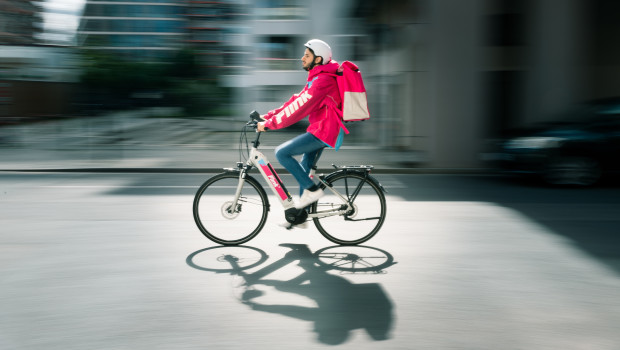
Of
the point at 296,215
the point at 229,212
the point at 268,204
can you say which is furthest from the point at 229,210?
the point at 296,215

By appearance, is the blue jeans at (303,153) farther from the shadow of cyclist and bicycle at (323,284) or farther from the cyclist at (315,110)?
the shadow of cyclist and bicycle at (323,284)

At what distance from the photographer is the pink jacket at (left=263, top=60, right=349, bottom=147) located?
5215 mm

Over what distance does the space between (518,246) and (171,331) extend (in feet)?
11.6

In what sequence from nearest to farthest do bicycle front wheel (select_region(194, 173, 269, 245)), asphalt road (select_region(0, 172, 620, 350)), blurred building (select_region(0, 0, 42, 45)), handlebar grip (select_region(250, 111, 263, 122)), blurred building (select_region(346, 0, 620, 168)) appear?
asphalt road (select_region(0, 172, 620, 350)) < handlebar grip (select_region(250, 111, 263, 122)) < bicycle front wheel (select_region(194, 173, 269, 245)) < blurred building (select_region(346, 0, 620, 168)) < blurred building (select_region(0, 0, 42, 45))

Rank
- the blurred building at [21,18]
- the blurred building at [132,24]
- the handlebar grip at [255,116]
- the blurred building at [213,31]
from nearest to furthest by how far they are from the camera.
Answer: the handlebar grip at [255,116] < the blurred building at [21,18] < the blurred building at [132,24] < the blurred building at [213,31]

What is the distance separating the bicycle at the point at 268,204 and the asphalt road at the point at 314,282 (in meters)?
0.17

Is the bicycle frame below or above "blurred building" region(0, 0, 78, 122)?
below

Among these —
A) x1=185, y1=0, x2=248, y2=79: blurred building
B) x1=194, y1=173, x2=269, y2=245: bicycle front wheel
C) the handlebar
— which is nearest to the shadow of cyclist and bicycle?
x1=194, y1=173, x2=269, y2=245: bicycle front wheel

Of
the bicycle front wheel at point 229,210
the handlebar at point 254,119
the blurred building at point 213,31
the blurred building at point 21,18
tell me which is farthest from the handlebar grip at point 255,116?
the blurred building at point 213,31

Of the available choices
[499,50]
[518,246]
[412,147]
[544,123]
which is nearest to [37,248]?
[518,246]

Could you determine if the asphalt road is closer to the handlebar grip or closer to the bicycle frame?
the bicycle frame

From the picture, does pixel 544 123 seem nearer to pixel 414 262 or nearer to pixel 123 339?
pixel 414 262

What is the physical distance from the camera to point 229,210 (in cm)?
572

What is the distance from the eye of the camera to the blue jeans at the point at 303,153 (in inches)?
213
